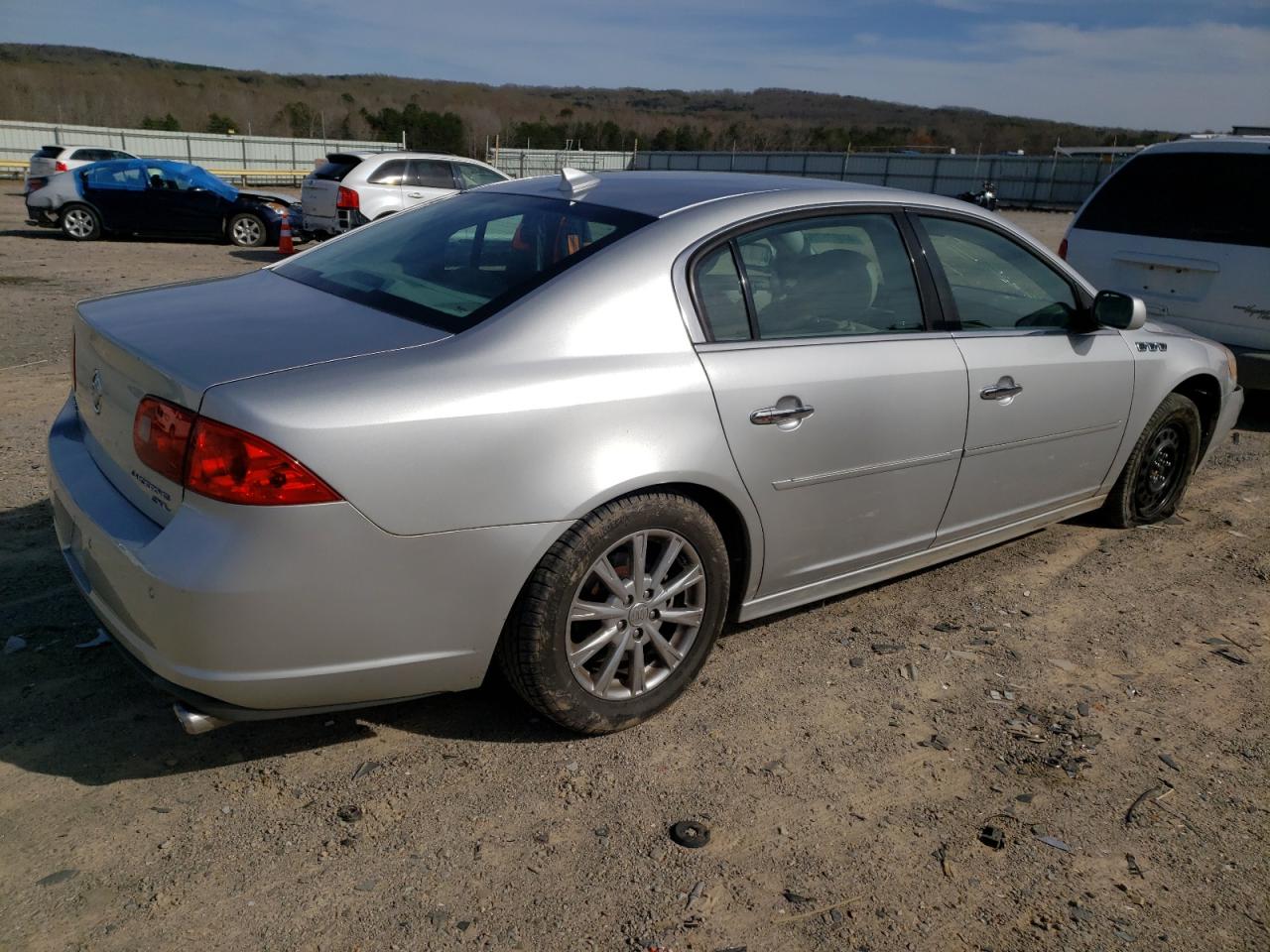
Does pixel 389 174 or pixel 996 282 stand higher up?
pixel 996 282

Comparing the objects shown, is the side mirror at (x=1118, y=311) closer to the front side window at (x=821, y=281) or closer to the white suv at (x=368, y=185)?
the front side window at (x=821, y=281)

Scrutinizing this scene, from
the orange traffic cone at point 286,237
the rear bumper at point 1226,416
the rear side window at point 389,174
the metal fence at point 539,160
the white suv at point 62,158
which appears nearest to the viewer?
the rear bumper at point 1226,416

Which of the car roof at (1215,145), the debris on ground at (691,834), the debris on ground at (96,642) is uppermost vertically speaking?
the car roof at (1215,145)

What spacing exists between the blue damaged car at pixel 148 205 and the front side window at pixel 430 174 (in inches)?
87.5

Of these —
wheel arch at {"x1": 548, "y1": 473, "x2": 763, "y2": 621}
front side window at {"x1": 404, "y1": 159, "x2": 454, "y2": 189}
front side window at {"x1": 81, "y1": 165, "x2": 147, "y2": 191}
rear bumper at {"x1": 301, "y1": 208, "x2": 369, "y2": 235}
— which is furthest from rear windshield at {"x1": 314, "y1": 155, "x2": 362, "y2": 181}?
wheel arch at {"x1": 548, "y1": 473, "x2": 763, "y2": 621}

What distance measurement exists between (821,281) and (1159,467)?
2672 mm

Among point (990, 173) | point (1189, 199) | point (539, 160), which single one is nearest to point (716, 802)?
point (1189, 199)

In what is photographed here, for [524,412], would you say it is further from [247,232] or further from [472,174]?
[247,232]

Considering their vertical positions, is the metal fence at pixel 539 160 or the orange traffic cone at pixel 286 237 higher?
the metal fence at pixel 539 160

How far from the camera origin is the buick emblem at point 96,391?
3.00m

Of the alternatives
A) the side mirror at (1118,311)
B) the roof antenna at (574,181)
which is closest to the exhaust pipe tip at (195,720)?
the roof antenna at (574,181)

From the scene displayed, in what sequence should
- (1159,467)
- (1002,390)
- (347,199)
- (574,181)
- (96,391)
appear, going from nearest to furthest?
(96,391) < (574,181) < (1002,390) < (1159,467) < (347,199)

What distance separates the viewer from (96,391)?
9.95 ft

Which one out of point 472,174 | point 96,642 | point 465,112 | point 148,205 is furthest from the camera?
point 465,112
